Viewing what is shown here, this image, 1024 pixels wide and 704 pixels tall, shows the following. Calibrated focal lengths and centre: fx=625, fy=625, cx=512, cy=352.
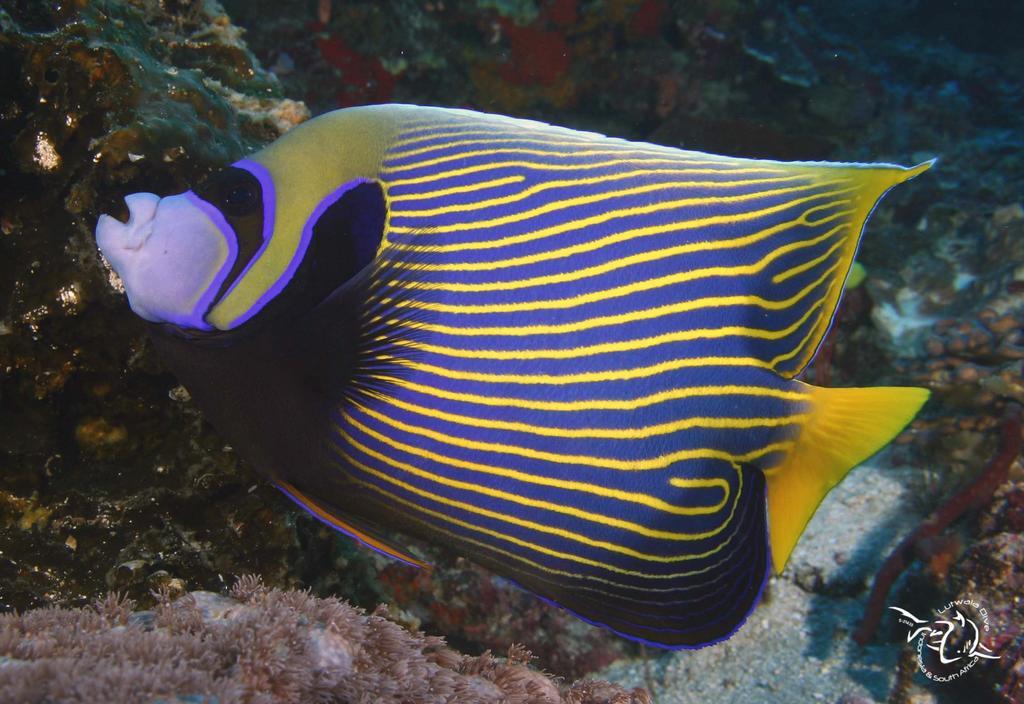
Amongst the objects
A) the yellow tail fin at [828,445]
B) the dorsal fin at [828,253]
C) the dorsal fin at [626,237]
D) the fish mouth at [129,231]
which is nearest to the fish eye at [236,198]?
the fish mouth at [129,231]

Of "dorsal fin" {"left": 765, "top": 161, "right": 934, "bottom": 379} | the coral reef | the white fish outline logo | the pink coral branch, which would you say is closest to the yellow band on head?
the coral reef

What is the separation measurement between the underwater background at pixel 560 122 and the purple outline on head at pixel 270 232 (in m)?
0.91

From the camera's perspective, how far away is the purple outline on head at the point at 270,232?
4.42 ft

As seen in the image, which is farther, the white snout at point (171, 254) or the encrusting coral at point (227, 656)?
the white snout at point (171, 254)

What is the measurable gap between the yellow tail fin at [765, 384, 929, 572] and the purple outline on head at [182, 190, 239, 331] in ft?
4.35

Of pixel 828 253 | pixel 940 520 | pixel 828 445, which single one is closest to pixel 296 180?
pixel 828 253

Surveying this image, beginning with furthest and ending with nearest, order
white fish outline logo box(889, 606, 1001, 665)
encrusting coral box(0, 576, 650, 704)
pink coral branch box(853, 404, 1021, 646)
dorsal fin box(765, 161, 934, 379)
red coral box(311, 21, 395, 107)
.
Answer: red coral box(311, 21, 395, 107) → pink coral branch box(853, 404, 1021, 646) → white fish outline logo box(889, 606, 1001, 665) → dorsal fin box(765, 161, 934, 379) → encrusting coral box(0, 576, 650, 704)

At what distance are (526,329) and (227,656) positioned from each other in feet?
3.35

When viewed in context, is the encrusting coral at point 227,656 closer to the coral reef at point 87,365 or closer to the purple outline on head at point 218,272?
the coral reef at point 87,365

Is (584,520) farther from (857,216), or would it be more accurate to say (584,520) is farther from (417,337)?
(857,216)

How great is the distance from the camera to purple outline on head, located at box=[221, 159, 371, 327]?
1.35 meters

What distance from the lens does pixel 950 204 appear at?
6.59m

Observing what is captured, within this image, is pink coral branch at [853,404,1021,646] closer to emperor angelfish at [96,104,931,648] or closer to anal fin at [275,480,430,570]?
emperor angelfish at [96,104,931,648]

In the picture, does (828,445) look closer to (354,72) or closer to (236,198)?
(236,198)
